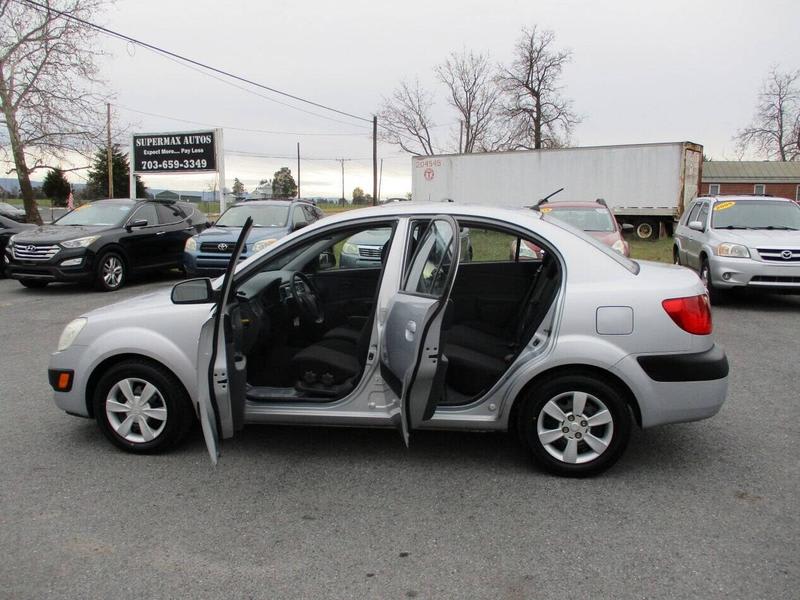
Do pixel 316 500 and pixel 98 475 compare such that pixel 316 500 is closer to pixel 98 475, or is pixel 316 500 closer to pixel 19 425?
pixel 98 475

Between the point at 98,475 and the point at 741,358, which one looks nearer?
the point at 98,475

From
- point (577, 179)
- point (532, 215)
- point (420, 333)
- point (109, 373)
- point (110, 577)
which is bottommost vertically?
point (110, 577)

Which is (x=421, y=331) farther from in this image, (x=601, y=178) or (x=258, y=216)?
(x=601, y=178)

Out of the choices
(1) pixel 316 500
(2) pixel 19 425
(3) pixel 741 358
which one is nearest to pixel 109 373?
(2) pixel 19 425

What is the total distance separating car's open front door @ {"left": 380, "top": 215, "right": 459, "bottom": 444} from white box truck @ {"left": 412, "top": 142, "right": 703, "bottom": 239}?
19188 millimetres

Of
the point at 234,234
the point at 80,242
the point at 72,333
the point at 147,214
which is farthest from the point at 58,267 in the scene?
the point at 72,333

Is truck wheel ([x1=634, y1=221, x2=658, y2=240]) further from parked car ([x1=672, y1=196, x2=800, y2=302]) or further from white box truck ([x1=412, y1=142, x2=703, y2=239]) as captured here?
parked car ([x1=672, y1=196, x2=800, y2=302])

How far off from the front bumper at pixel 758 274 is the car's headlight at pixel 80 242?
1037 centimetres

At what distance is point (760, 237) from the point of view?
9297 millimetres

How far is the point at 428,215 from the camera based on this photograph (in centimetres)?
385

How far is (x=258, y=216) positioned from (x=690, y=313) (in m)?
10.1

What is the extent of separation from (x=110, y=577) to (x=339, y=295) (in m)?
2.64

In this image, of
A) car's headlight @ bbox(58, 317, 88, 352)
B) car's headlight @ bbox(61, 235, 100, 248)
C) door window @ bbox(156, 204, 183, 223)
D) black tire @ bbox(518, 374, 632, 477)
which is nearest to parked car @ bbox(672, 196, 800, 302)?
black tire @ bbox(518, 374, 632, 477)

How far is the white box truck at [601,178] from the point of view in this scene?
2306 cm
